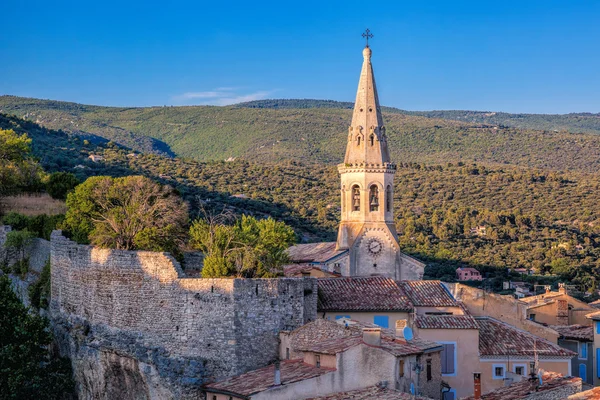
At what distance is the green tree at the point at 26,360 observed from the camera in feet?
116

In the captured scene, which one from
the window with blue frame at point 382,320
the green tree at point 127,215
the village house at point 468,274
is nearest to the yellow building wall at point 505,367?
the window with blue frame at point 382,320

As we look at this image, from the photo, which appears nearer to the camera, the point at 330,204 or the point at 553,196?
the point at 330,204

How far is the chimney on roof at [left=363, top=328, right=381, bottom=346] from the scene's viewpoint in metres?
29.6

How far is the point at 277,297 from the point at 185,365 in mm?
3169

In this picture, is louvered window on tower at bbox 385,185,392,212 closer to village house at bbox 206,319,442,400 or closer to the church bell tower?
the church bell tower

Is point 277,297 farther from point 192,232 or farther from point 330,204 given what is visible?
point 330,204

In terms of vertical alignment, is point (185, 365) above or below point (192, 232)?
below

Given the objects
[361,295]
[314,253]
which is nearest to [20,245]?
[314,253]

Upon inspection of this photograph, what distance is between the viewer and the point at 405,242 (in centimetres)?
7019

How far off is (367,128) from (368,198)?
3.12 meters

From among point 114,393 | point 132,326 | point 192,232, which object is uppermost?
point 192,232

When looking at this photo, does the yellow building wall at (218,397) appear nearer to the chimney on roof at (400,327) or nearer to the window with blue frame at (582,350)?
the chimney on roof at (400,327)

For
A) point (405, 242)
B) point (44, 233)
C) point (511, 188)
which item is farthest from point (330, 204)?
point (44, 233)

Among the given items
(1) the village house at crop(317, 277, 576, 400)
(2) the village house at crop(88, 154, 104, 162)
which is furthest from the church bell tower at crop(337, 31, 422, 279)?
(2) the village house at crop(88, 154, 104, 162)
